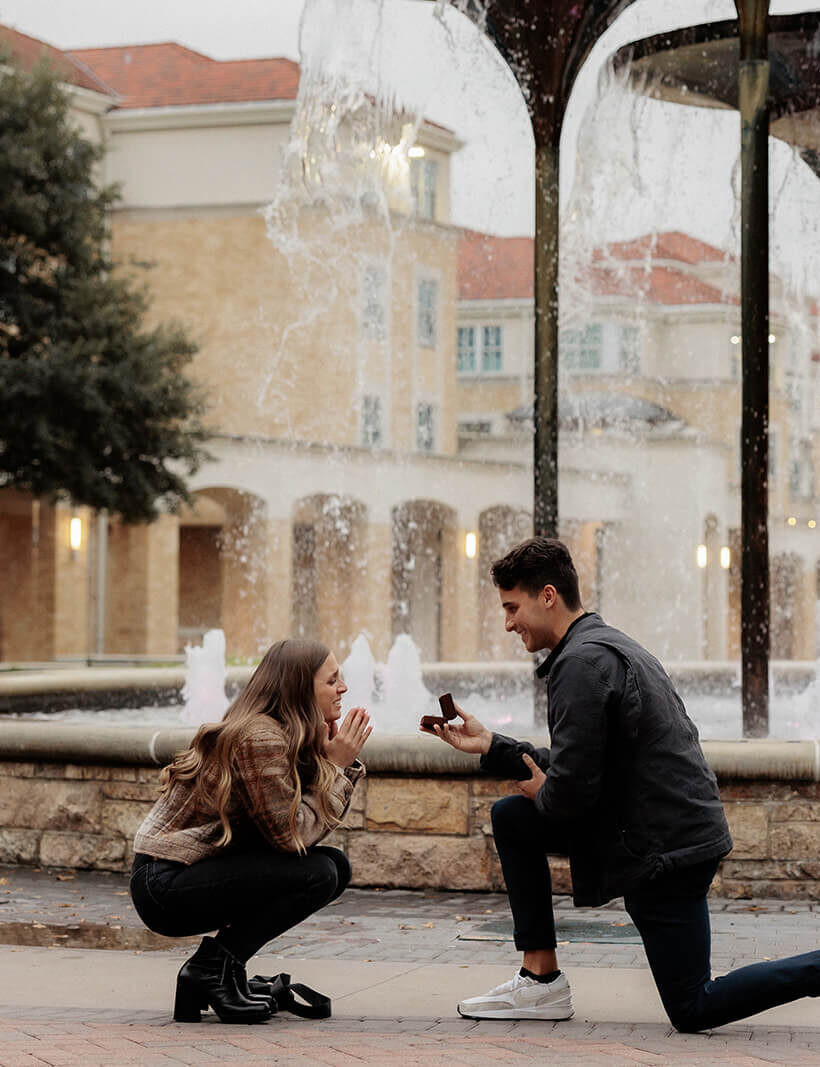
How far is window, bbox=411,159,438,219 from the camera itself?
139 feet

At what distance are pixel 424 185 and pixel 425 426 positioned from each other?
5895mm

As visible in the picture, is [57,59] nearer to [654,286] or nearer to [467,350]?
[467,350]

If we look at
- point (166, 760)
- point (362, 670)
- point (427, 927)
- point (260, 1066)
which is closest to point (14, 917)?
point (166, 760)

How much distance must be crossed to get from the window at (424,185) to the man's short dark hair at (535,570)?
3796cm

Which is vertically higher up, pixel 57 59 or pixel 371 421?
pixel 57 59

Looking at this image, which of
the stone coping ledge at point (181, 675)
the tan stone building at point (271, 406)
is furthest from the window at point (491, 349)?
the stone coping ledge at point (181, 675)

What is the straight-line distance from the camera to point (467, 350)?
170 ft

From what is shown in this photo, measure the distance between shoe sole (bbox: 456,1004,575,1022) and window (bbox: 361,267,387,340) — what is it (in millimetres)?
37298

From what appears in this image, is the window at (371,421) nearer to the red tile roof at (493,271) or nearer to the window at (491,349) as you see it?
the red tile roof at (493,271)

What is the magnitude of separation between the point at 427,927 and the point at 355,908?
2.06ft

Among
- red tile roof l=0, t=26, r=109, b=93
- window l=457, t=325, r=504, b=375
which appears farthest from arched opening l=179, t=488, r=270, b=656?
window l=457, t=325, r=504, b=375

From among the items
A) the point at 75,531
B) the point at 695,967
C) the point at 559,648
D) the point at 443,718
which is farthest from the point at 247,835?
the point at 75,531

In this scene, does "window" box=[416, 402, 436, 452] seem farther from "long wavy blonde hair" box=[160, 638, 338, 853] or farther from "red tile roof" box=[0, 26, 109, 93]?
"long wavy blonde hair" box=[160, 638, 338, 853]

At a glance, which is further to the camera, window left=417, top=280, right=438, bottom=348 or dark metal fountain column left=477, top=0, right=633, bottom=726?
window left=417, top=280, right=438, bottom=348
